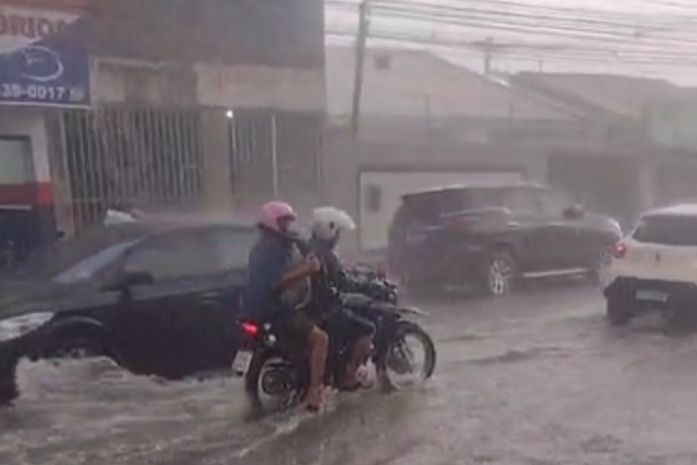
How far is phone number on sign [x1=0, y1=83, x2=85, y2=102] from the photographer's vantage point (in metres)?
17.1

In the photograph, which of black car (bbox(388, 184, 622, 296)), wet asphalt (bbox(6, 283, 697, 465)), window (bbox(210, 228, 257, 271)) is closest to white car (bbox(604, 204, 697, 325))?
wet asphalt (bbox(6, 283, 697, 465))

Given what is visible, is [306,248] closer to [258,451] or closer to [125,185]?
[258,451]

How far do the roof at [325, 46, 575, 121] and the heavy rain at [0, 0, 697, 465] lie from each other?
6.75 m

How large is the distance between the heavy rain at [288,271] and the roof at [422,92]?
675 cm

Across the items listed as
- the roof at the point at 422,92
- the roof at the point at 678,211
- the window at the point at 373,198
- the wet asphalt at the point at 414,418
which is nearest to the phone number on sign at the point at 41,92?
the wet asphalt at the point at 414,418

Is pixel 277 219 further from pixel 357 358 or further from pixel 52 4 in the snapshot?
pixel 52 4

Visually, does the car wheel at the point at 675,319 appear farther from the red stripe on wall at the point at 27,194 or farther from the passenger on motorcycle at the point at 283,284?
the red stripe on wall at the point at 27,194

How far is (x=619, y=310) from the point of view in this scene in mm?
15086

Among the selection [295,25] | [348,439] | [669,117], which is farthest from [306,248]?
[669,117]

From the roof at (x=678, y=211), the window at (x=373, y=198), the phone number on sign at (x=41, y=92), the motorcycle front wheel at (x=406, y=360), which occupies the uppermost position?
the phone number on sign at (x=41, y=92)

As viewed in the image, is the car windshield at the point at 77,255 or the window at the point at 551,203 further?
the window at the point at 551,203

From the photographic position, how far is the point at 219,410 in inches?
387

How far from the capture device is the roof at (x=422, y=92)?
43812mm

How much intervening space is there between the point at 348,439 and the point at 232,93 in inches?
527
